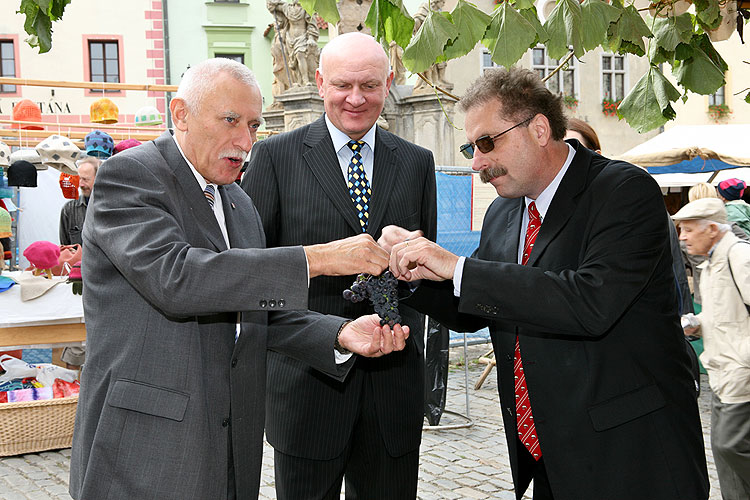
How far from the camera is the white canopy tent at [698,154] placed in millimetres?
11789

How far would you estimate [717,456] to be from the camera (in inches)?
190

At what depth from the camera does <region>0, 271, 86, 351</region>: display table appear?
258 inches

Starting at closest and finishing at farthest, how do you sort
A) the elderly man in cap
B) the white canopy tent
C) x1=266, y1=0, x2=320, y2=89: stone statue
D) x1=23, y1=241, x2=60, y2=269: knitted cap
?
the elderly man in cap → x1=23, y1=241, x2=60, y2=269: knitted cap → the white canopy tent → x1=266, y1=0, x2=320, y2=89: stone statue

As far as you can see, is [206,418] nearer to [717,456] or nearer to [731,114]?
[717,456]

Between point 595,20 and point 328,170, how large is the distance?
1328mm

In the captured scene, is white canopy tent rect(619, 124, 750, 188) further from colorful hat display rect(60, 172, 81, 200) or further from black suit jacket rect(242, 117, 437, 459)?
black suit jacket rect(242, 117, 437, 459)

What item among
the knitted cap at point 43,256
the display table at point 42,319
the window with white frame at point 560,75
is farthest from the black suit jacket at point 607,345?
the window with white frame at point 560,75

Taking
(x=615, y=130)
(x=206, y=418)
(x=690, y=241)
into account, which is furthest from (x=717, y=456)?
(x=615, y=130)

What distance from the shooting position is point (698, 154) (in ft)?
39.2

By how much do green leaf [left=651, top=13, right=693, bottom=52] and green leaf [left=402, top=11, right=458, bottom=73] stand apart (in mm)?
892

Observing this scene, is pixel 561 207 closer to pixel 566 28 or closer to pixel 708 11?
pixel 566 28

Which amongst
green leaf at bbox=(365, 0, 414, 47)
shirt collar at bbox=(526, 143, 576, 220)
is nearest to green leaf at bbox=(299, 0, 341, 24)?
green leaf at bbox=(365, 0, 414, 47)

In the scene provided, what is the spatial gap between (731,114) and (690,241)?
26.2 metres

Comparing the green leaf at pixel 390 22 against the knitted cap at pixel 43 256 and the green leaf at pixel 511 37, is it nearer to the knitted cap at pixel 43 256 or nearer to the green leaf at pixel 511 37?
the green leaf at pixel 511 37
